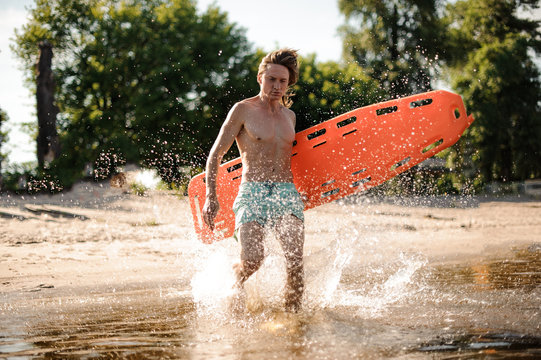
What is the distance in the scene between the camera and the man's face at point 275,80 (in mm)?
4113

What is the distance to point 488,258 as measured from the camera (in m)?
7.38

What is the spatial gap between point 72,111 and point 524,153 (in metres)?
23.7

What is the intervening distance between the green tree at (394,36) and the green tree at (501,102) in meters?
1.60

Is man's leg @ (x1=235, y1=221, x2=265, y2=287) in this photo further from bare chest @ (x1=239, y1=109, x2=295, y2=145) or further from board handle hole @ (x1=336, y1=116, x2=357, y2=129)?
board handle hole @ (x1=336, y1=116, x2=357, y2=129)

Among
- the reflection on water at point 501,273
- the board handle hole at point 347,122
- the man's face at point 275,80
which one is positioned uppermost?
the man's face at point 275,80

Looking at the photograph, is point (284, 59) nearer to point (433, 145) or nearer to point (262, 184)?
point (262, 184)

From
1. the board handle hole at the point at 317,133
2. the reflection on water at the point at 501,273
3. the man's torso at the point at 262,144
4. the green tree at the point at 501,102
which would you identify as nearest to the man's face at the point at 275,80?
the man's torso at the point at 262,144

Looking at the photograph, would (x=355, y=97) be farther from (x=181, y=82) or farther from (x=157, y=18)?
(x=157, y=18)

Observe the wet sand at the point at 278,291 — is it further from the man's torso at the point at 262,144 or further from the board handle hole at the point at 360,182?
the man's torso at the point at 262,144

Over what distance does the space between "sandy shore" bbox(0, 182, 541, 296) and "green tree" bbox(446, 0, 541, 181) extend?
1560 cm

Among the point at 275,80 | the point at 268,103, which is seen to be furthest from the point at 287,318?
the point at 275,80

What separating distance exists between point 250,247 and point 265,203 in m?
0.33

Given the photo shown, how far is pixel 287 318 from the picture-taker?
3.96 m

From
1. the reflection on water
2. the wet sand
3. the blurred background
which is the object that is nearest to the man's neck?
the wet sand
